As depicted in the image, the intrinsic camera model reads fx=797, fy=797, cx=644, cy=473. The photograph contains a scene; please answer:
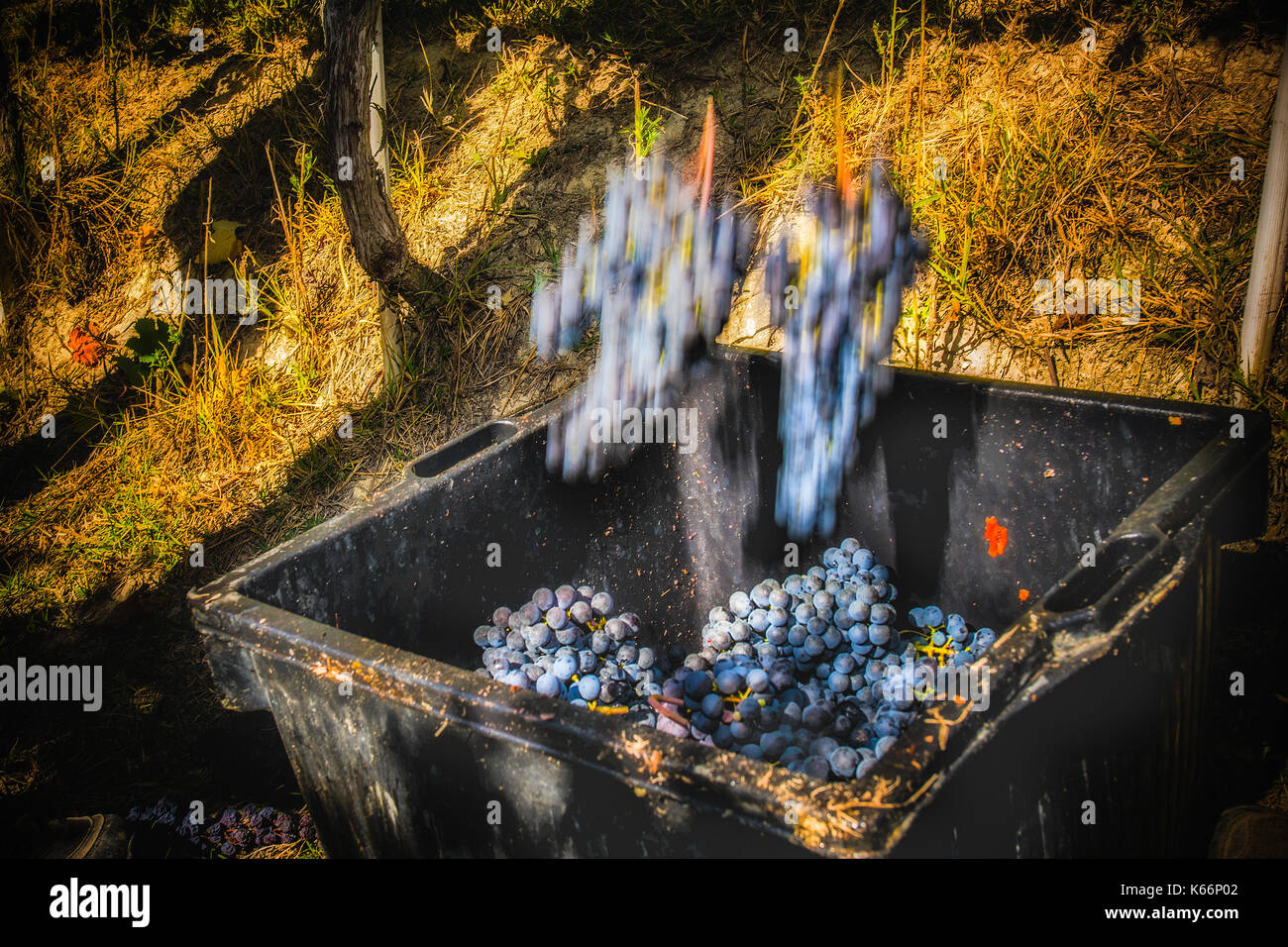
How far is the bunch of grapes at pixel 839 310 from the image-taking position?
198 centimetres

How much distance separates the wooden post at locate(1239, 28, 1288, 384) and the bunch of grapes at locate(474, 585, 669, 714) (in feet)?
6.39

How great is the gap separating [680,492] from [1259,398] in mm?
1697

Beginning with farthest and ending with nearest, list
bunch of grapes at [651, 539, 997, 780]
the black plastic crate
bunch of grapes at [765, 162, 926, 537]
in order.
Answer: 1. bunch of grapes at [765, 162, 926, 537]
2. bunch of grapes at [651, 539, 997, 780]
3. the black plastic crate

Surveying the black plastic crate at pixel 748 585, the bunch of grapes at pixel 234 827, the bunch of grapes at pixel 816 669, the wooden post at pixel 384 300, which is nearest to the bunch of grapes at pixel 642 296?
the black plastic crate at pixel 748 585

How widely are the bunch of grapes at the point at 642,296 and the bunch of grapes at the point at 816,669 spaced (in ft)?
1.95

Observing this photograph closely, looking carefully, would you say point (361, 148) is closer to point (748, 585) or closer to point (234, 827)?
point (748, 585)

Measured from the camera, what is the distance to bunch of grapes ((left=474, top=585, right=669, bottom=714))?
1.76 metres

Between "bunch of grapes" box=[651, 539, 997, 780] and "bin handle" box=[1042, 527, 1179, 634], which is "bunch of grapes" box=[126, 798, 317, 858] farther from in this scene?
"bin handle" box=[1042, 527, 1179, 634]

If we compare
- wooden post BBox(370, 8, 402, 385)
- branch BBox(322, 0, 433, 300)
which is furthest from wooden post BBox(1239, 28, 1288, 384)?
wooden post BBox(370, 8, 402, 385)

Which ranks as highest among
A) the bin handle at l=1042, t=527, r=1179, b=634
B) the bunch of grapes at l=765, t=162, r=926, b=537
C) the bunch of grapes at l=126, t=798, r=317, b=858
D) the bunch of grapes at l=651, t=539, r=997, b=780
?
the bunch of grapes at l=765, t=162, r=926, b=537

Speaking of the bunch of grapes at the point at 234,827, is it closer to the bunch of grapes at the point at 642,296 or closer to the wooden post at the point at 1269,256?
the bunch of grapes at the point at 642,296

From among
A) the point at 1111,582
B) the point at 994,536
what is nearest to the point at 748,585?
the point at 994,536

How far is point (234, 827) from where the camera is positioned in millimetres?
2092
